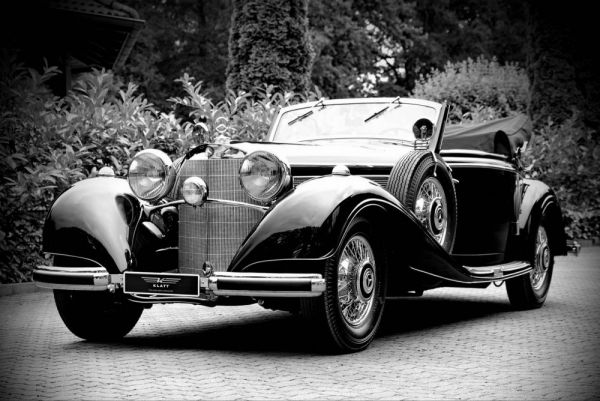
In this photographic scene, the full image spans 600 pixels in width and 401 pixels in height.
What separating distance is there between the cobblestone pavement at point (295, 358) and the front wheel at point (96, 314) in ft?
0.47

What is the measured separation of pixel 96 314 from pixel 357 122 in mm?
2710

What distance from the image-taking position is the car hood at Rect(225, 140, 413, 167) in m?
5.97

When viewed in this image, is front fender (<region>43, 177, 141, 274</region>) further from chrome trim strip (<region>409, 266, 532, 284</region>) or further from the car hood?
chrome trim strip (<region>409, 266, 532, 284</region>)

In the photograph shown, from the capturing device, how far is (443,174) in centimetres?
661

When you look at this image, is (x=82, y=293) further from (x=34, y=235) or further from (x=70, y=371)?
(x=34, y=235)

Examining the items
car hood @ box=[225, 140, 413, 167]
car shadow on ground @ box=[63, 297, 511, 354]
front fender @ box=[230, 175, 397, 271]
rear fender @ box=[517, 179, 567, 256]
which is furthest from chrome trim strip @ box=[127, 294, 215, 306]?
rear fender @ box=[517, 179, 567, 256]

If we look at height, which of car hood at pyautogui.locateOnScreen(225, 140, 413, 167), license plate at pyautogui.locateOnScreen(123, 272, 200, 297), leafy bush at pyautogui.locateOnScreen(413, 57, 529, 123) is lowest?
license plate at pyautogui.locateOnScreen(123, 272, 200, 297)

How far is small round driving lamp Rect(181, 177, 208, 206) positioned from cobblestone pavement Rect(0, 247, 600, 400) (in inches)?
38.5

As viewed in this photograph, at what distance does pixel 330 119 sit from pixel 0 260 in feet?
13.4

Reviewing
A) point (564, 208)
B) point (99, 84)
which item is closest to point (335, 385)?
point (99, 84)

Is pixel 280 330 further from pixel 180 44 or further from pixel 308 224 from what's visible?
pixel 180 44

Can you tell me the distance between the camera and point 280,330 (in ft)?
21.5

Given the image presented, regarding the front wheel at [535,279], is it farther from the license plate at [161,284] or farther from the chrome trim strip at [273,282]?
the license plate at [161,284]

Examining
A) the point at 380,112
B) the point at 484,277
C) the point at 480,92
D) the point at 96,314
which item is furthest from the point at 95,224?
the point at 480,92
